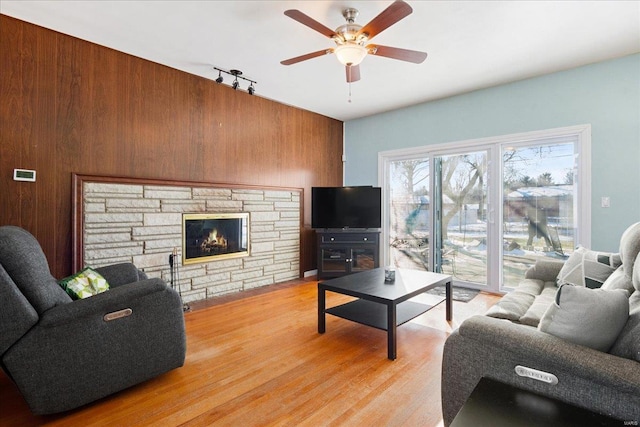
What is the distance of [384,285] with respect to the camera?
2.73 meters

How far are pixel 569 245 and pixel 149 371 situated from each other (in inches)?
166

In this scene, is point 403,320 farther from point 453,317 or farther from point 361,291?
point 453,317

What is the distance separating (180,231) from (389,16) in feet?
9.50

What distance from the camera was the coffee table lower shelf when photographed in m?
2.52

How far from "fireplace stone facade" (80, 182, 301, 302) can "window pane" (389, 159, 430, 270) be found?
154 cm

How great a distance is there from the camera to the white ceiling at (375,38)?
2422 millimetres

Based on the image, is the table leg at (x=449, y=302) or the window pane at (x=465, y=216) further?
the window pane at (x=465, y=216)

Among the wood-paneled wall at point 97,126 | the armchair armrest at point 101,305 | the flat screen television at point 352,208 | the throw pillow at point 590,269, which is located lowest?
the armchair armrest at point 101,305

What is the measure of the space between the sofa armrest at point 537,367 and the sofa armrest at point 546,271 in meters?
1.82

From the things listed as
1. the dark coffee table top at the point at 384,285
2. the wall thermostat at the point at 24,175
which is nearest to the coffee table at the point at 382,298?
the dark coffee table top at the point at 384,285

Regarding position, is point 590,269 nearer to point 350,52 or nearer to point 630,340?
point 630,340

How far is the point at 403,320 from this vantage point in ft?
8.32

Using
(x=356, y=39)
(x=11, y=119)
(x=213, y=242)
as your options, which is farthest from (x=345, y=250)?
(x=11, y=119)

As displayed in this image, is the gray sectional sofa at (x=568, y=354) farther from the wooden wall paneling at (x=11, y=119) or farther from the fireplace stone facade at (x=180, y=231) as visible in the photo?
the wooden wall paneling at (x=11, y=119)
